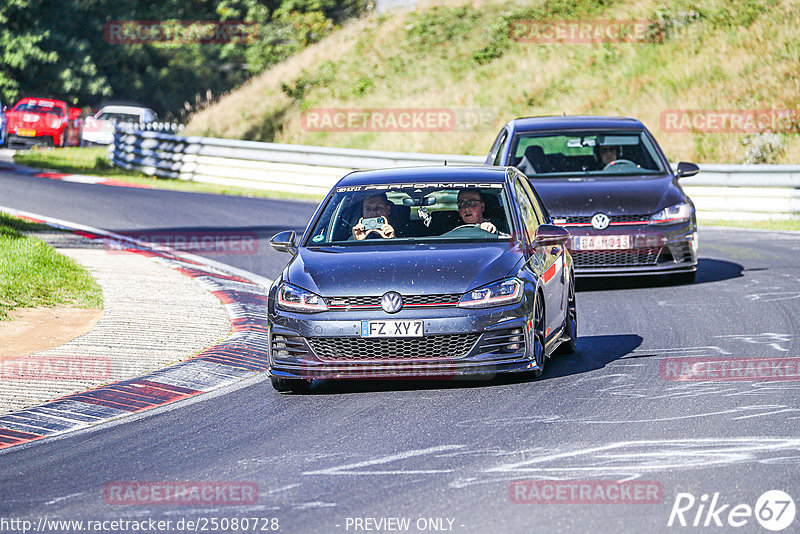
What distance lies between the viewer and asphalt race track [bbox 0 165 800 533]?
6090 mm

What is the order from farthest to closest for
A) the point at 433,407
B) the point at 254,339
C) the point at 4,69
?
the point at 4,69 → the point at 254,339 → the point at 433,407

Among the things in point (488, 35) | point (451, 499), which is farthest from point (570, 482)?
point (488, 35)

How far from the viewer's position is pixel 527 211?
10.4m

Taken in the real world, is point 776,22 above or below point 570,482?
above

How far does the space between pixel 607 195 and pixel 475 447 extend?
7294mm

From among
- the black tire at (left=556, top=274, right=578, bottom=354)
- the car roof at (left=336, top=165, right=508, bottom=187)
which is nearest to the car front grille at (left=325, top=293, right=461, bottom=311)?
the car roof at (left=336, top=165, right=508, bottom=187)

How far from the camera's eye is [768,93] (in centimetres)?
3050

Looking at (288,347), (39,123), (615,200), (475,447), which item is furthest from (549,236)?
(39,123)

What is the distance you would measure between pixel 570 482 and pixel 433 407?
88.0 inches

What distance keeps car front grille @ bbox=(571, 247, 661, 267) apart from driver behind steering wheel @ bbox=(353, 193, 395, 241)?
171 inches

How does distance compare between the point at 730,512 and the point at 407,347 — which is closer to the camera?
the point at 730,512

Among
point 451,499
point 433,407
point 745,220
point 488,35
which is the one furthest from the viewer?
point 488,35

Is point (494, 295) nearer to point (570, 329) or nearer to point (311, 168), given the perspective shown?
point (570, 329)

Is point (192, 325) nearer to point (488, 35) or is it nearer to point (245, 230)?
point (245, 230)
